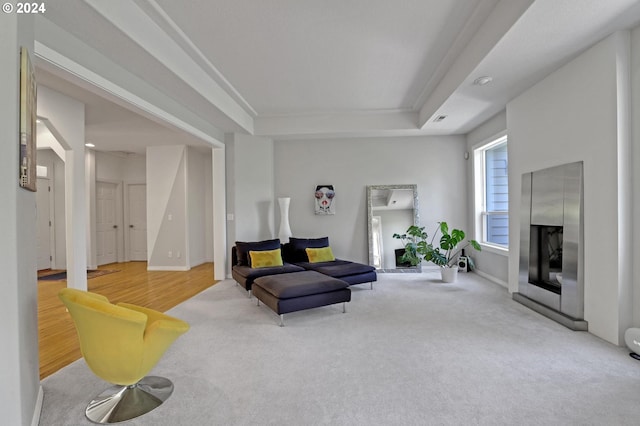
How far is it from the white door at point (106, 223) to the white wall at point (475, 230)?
809 cm

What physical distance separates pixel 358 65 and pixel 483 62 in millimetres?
1377

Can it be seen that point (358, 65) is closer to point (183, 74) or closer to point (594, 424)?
point (183, 74)

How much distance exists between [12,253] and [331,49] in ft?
10.5

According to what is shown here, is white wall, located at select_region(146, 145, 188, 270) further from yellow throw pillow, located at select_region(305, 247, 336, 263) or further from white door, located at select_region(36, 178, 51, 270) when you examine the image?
yellow throw pillow, located at select_region(305, 247, 336, 263)

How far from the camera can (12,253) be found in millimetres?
1625

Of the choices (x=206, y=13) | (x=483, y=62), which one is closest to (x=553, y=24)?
(x=483, y=62)

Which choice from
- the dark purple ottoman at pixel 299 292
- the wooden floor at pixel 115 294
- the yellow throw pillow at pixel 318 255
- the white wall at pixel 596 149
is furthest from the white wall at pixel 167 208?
the white wall at pixel 596 149

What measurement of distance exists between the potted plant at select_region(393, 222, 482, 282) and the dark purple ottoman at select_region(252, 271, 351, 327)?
235cm

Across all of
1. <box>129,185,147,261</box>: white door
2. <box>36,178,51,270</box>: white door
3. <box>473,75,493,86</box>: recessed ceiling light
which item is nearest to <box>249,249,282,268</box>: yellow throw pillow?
<box>473,75,493,86</box>: recessed ceiling light

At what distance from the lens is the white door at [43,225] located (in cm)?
697

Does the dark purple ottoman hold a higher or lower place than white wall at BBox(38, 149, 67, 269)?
lower

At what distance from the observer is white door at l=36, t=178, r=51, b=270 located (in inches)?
275

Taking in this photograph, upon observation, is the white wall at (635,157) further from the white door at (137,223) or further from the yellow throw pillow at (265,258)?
the white door at (137,223)

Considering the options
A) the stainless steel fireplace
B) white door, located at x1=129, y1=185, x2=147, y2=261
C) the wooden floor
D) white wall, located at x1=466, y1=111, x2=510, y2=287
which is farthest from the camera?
white door, located at x1=129, y1=185, x2=147, y2=261
